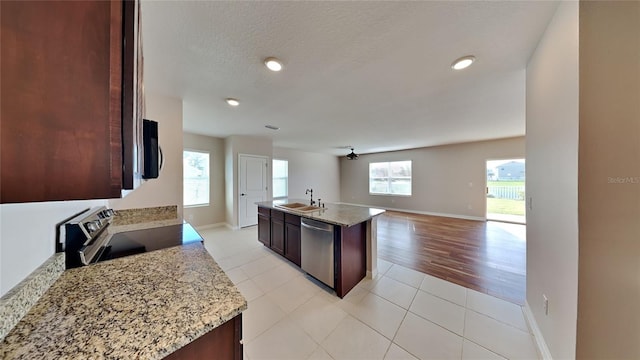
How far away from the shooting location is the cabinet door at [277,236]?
3.08 meters

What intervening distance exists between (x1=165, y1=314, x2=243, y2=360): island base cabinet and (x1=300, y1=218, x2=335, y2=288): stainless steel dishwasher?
149cm

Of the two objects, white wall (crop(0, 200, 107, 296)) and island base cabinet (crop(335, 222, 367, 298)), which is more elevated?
white wall (crop(0, 200, 107, 296))

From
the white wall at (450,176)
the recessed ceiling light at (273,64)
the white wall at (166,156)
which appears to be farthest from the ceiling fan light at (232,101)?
the white wall at (450,176)

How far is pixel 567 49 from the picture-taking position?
1.11 meters

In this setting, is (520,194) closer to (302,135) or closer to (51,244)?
(302,135)

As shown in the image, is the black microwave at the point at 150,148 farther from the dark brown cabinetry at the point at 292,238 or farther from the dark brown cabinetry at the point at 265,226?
the dark brown cabinetry at the point at 265,226

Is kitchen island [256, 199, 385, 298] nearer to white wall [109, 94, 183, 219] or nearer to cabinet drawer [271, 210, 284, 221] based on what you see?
cabinet drawer [271, 210, 284, 221]

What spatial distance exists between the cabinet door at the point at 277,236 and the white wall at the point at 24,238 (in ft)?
7.44

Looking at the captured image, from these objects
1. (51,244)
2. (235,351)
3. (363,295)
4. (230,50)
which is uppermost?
(230,50)

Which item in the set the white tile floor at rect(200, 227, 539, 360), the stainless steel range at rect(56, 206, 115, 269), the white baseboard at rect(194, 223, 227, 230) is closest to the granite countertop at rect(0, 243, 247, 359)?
the stainless steel range at rect(56, 206, 115, 269)

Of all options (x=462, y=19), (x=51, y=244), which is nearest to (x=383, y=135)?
(x=462, y=19)

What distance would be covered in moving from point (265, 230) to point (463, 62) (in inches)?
135

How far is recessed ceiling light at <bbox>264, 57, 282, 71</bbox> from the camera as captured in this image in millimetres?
1696

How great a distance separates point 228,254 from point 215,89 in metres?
2.57
